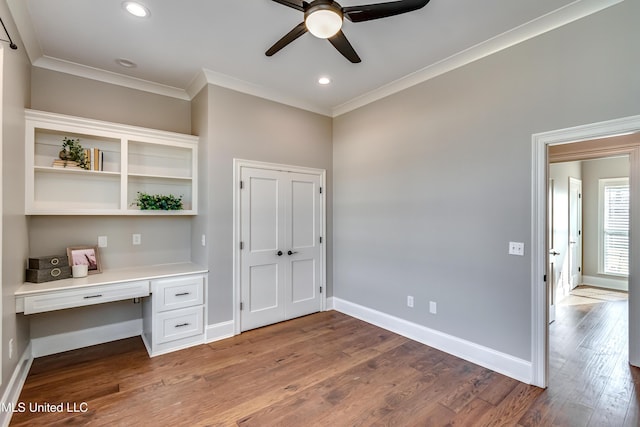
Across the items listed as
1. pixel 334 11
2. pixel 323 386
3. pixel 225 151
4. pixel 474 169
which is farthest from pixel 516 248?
pixel 225 151

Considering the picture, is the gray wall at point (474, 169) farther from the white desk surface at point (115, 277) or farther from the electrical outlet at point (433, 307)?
the white desk surface at point (115, 277)

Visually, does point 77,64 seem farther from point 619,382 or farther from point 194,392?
point 619,382

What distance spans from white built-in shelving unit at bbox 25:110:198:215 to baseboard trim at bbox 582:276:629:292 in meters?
7.17

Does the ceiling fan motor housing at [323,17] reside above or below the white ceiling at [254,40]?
below

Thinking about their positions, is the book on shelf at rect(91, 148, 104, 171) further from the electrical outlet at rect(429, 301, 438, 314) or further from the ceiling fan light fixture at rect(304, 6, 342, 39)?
the electrical outlet at rect(429, 301, 438, 314)

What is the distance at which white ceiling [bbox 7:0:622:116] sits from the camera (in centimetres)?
225

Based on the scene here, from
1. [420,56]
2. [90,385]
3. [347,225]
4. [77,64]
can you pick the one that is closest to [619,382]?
[347,225]

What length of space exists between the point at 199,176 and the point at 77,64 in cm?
162

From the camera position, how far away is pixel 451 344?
3.02 meters

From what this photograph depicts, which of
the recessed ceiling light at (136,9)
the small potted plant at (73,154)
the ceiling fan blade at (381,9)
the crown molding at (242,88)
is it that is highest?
the recessed ceiling light at (136,9)

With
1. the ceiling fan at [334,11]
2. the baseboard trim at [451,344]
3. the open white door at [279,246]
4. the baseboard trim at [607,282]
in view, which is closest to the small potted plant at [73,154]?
the open white door at [279,246]

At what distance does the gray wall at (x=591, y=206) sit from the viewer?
5594 millimetres

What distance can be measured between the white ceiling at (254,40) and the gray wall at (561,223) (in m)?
3.14

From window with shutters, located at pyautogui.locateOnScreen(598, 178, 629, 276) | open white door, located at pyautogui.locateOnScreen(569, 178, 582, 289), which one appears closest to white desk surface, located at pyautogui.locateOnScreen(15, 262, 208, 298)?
open white door, located at pyautogui.locateOnScreen(569, 178, 582, 289)
